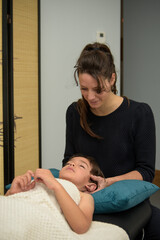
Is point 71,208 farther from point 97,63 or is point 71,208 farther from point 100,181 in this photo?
point 97,63

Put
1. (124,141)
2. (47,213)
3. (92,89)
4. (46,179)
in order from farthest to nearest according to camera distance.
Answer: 1. (124,141)
2. (92,89)
3. (46,179)
4. (47,213)

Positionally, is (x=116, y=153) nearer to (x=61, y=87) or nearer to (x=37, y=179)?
(x=37, y=179)

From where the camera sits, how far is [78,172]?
4.72 feet

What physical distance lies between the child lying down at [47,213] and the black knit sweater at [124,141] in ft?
1.16

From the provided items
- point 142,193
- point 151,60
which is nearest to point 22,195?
point 142,193

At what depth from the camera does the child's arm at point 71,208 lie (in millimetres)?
1072

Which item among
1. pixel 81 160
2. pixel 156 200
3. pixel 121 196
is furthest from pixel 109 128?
pixel 156 200

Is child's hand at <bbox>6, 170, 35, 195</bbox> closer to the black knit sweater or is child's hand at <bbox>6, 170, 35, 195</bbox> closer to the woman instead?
the woman

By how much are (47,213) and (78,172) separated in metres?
0.41

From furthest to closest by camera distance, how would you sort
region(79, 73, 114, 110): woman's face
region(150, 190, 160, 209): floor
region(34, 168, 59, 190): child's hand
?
1. region(150, 190, 160, 209): floor
2. region(79, 73, 114, 110): woman's face
3. region(34, 168, 59, 190): child's hand

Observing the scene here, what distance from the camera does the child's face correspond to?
4.62ft

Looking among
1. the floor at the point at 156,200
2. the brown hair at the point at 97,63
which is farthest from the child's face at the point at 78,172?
the floor at the point at 156,200

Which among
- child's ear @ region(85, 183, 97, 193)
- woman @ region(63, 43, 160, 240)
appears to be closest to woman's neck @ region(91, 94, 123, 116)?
woman @ region(63, 43, 160, 240)

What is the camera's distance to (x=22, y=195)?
1.16 m
